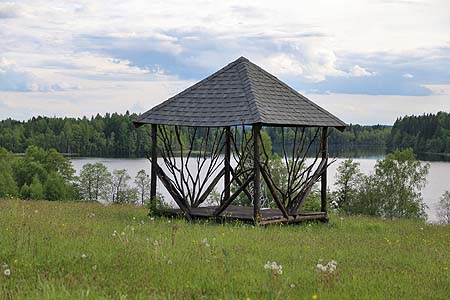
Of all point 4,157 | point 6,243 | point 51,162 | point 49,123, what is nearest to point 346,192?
point 51,162

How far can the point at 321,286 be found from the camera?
24.1 ft

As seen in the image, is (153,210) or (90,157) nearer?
(153,210)

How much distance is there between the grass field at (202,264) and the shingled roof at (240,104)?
325 centimetres

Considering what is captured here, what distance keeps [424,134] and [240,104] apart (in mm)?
99780

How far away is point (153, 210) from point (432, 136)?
98123 mm

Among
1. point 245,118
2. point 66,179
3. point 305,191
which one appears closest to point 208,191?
point 305,191

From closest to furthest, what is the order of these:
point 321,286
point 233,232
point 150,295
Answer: point 150,295 < point 321,286 < point 233,232

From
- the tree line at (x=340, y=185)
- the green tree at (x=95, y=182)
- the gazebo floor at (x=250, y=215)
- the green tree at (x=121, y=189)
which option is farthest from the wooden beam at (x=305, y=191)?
the green tree at (x=95, y=182)

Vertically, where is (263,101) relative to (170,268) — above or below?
above

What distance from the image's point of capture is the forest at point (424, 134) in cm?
10394

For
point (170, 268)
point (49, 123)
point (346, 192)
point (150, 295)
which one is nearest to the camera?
point (150, 295)

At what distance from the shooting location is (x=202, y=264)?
27.1 ft

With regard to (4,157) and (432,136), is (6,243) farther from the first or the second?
(432,136)

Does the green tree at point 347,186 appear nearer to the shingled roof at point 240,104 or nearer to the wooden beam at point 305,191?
the wooden beam at point 305,191
